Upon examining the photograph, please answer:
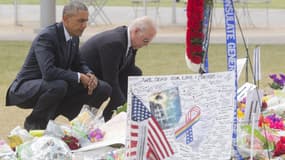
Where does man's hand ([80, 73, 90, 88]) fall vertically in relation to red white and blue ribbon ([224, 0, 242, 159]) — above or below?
below

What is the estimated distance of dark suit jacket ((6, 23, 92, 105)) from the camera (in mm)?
5836

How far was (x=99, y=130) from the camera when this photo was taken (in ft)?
17.1

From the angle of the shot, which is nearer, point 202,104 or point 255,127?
point 202,104

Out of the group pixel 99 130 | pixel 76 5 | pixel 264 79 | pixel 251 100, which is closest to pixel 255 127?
pixel 251 100

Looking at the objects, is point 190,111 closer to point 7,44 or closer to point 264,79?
point 264,79

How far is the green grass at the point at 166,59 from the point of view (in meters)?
10.0

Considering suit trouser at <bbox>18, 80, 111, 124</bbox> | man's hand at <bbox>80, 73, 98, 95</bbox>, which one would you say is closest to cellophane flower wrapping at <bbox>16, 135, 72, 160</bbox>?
suit trouser at <bbox>18, 80, 111, 124</bbox>

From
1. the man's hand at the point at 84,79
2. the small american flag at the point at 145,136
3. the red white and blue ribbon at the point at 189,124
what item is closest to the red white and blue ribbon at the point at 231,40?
the red white and blue ribbon at the point at 189,124

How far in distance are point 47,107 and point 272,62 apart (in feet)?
19.0

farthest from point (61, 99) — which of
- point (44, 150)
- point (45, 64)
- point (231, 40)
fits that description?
point (231, 40)

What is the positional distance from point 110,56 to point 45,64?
0.64 metres

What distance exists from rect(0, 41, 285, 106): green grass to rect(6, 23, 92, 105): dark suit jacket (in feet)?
8.06

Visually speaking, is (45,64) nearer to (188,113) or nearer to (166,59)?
(188,113)

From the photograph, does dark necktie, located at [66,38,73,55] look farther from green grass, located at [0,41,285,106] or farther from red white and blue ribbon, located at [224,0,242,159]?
green grass, located at [0,41,285,106]
